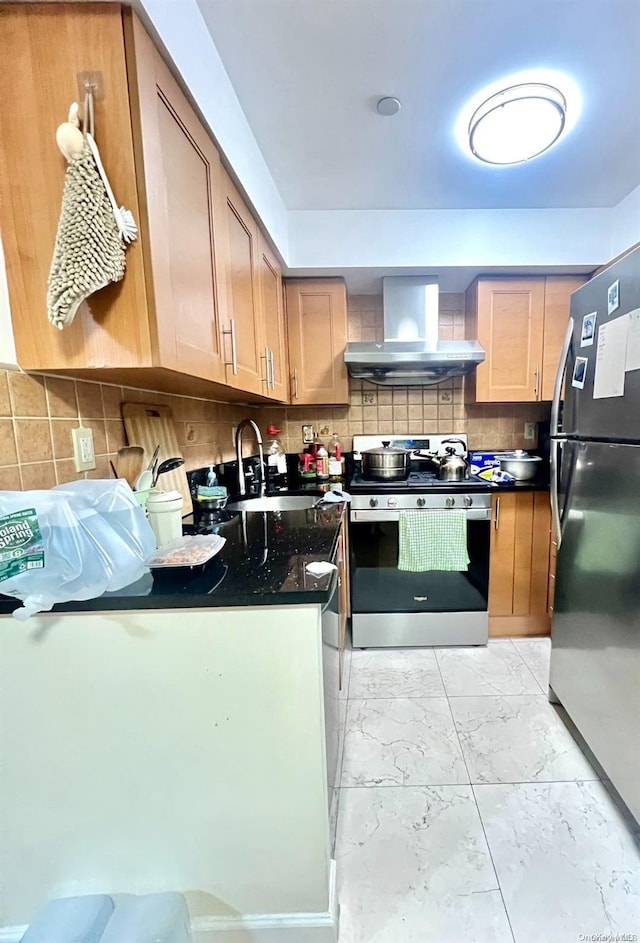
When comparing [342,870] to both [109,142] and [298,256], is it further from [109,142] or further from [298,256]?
[298,256]

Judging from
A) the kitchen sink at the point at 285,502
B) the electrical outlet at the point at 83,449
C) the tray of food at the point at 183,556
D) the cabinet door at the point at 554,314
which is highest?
the cabinet door at the point at 554,314

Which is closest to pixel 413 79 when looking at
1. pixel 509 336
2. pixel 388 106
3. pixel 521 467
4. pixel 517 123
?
pixel 388 106

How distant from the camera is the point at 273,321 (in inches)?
74.7

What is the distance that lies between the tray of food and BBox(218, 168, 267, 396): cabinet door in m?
0.56

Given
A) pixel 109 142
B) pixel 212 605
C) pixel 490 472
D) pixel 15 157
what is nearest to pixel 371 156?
pixel 109 142

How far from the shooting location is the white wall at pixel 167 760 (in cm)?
78

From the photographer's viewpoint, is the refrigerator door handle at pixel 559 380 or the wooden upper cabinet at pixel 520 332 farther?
the wooden upper cabinet at pixel 520 332

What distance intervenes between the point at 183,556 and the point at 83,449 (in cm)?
43

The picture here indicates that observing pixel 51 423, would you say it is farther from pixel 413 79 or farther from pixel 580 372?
pixel 580 372

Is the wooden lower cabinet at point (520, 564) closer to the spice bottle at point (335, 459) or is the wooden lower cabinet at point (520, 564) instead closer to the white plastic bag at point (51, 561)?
the spice bottle at point (335, 459)

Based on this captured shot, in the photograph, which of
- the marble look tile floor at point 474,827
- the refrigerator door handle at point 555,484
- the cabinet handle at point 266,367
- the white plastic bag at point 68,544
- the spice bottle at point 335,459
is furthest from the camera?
the spice bottle at point 335,459

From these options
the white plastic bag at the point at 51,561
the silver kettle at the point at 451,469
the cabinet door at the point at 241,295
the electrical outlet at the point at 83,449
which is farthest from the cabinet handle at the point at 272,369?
the white plastic bag at the point at 51,561

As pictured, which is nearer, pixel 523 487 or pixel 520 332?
pixel 523 487

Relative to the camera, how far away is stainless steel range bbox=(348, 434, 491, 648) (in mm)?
1944
